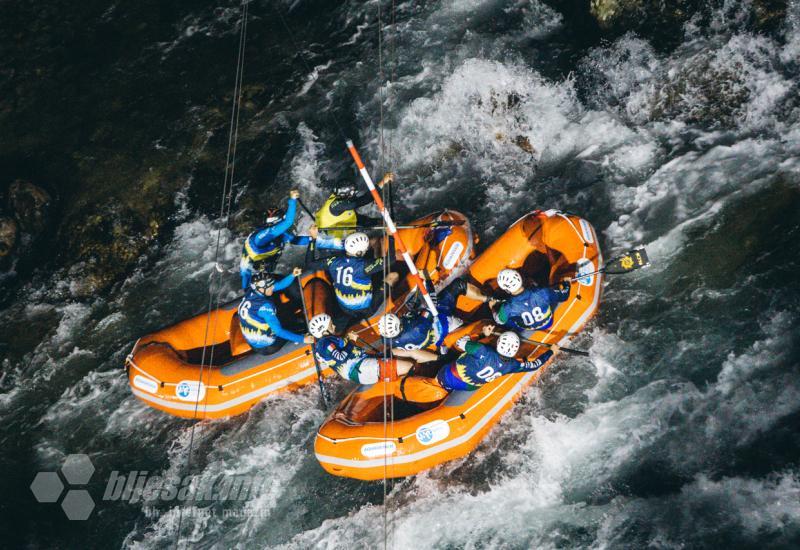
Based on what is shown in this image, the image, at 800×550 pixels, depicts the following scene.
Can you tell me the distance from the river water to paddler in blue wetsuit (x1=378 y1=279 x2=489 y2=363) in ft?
3.84

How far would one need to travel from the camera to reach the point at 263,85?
11.2 metres

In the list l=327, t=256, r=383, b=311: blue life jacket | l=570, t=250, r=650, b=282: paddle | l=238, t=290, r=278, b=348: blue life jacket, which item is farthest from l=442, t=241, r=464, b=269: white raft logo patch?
l=238, t=290, r=278, b=348: blue life jacket

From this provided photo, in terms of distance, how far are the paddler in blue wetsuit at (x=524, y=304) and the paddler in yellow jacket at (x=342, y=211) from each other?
1946mm

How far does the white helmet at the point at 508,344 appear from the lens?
6.12 metres

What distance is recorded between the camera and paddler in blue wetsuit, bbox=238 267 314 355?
706 cm

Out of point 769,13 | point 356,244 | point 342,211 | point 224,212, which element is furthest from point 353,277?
point 769,13

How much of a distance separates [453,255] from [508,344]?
1.71 m

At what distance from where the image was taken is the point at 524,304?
6.49 meters

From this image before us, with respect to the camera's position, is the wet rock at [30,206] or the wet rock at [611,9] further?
the wet rock at [30,206]

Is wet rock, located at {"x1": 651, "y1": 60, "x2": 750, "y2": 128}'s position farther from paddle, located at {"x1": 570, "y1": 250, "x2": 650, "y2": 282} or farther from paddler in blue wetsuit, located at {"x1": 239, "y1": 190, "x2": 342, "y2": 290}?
paddler in blue wetsuit, located at {"x1": 239, "y1": 190, "x2": 342, "y2": 290}

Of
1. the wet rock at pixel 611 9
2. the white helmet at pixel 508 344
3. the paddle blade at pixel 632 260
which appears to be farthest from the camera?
the wet rock at pixel 611 9

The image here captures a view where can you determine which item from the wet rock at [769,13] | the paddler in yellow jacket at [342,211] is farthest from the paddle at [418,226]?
the wet rock at [769,13]

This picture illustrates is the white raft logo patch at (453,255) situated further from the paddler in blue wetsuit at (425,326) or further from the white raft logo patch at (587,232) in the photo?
the white raft logo patch at (587,232)

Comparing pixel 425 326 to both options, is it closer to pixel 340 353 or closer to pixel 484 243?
pixel 340 353
